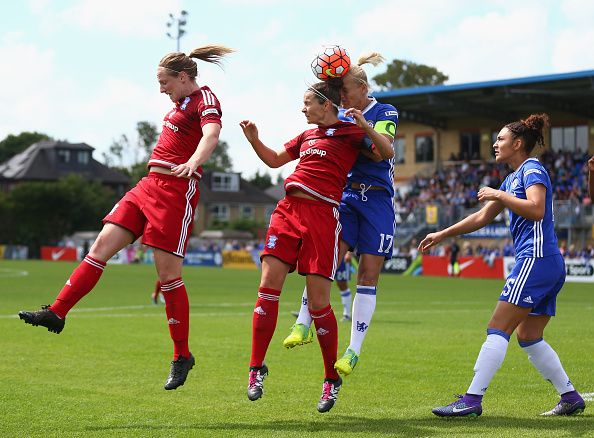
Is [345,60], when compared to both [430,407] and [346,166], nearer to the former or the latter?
[346,166]

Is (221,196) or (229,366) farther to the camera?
(221,196)

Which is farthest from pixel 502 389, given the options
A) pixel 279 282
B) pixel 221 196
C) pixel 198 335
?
pixel 221 196

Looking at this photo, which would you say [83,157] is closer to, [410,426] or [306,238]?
[306,238]

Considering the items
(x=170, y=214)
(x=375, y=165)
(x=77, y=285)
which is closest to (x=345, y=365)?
(x=375, y=165)

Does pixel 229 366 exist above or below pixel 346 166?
below

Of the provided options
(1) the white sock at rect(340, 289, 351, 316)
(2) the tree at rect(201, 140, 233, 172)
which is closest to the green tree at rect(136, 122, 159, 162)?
(2) the tree at rect(201, 140, 233, 172)

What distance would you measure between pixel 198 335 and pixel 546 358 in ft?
20.2

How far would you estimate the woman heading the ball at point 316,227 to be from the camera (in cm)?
556

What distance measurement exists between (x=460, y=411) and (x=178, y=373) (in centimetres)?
216

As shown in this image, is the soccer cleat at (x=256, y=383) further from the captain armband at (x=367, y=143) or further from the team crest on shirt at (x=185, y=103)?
the team crest on shirt at (x=185, y=103)

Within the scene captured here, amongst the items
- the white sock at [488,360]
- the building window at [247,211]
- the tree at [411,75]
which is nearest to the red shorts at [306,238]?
the white sock at [488,360]

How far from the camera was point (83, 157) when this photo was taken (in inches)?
3342

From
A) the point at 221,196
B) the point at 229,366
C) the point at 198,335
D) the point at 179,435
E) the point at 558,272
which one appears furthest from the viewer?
the point at 221,196

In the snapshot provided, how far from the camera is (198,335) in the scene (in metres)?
10.8
